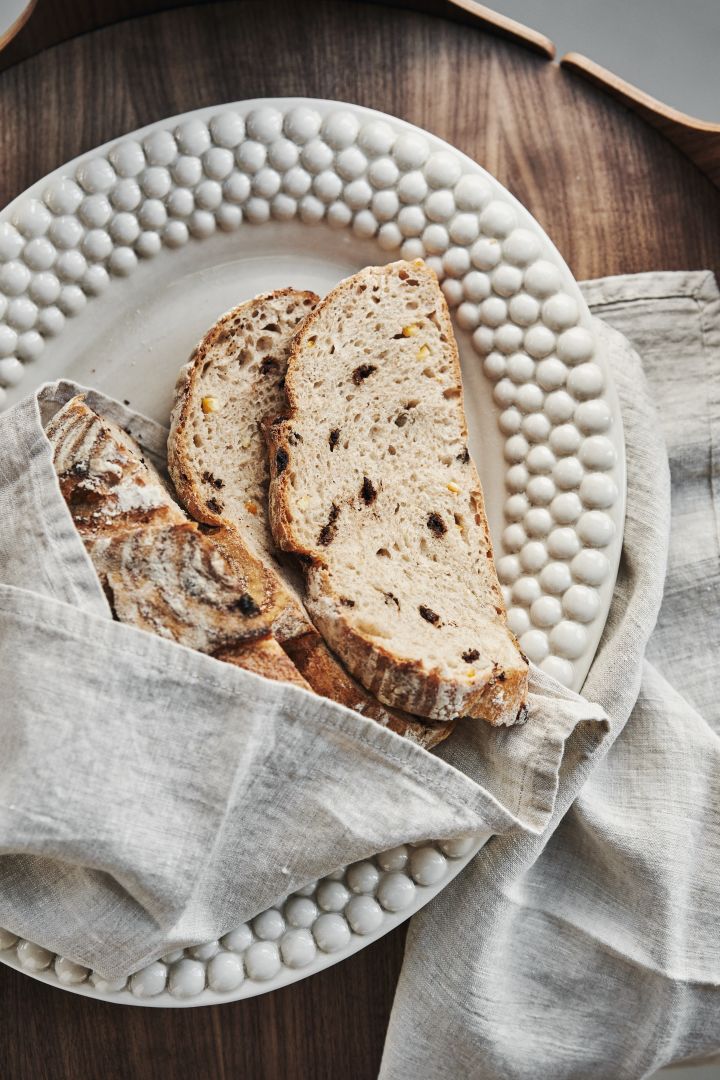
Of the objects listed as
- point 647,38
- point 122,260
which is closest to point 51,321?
point 122,260

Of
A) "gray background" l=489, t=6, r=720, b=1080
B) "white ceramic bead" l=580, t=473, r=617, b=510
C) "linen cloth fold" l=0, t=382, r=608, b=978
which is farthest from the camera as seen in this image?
"gray background" l=489, t=6, r=720, b=1080

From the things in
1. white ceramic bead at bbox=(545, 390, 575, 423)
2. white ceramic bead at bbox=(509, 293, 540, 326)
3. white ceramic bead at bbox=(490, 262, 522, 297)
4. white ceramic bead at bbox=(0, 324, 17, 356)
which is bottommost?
white ceramic bead at bbox=(545, 390, 575, 423)

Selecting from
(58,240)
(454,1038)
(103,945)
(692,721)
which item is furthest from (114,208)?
(454,1038)

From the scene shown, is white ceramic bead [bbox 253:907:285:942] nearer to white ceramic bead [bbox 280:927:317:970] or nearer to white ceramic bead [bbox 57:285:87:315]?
white ceramic bead [bbox 280:927:317:970]

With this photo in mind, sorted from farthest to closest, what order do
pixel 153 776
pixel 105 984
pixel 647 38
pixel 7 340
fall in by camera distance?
1. pixel 647 38
2. pixel 7 340
3. pixel 105 984
4. pixel 153 776

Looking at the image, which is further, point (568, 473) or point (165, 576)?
point (568, 473)

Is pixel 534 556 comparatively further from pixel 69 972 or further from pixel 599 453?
pixel 69 972

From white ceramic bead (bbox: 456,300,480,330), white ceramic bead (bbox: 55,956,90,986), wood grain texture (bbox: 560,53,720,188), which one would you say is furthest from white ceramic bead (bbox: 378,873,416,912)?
wood grain texture (bbox: 560,53,720,188)

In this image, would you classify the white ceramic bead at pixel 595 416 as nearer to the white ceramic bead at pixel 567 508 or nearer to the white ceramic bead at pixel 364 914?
the white ceramic bead at pixel 567 508
